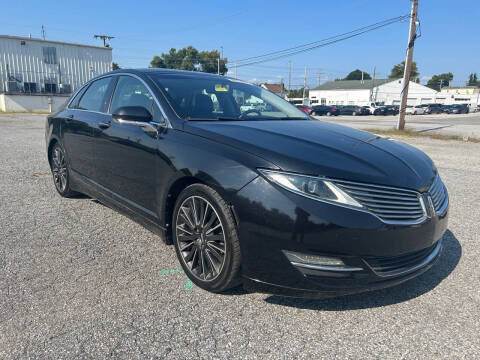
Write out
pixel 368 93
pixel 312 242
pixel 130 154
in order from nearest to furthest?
pixel 312 242 < pixel 130 154 < pixel 368 93

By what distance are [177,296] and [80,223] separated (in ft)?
6.35

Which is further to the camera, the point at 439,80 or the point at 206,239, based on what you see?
the point at 439,80

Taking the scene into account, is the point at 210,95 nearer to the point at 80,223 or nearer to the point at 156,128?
the point at 156,128

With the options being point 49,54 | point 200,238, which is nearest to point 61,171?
point 200,238

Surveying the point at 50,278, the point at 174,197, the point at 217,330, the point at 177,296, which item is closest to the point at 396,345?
the point at 217,330

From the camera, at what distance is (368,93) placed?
7712 cm

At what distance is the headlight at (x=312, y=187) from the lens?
83.6 inches

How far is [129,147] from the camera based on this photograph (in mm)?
3229

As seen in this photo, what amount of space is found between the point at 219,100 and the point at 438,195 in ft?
6.56

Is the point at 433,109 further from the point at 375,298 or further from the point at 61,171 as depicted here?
the point at 375,298

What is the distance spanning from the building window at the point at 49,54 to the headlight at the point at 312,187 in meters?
46.6

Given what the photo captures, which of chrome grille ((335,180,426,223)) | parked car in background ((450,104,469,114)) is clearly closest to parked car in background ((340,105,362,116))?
parked car in background ((450,104,469,114))

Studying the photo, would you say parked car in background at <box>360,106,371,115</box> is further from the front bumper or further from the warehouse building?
the front bumper

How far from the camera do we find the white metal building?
78000 mm
